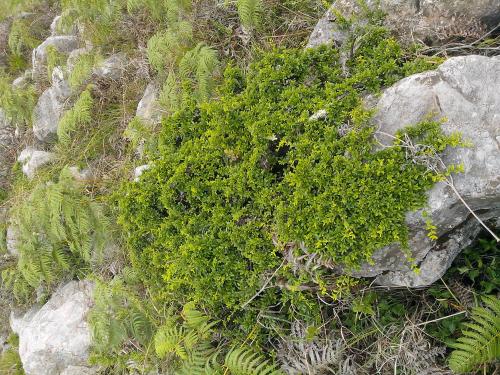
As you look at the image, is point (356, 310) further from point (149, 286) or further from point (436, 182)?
point (149, 286)

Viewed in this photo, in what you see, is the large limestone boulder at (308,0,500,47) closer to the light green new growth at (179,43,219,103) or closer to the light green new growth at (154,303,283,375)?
the light green new growth at (179,43,219,103)

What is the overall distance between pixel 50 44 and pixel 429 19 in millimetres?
6170

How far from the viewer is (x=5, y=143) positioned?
7758 millimetres

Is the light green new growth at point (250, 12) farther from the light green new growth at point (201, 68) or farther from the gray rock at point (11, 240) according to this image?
the gray rock at point (11, 240)

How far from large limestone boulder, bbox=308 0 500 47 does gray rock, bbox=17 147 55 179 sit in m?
4.62

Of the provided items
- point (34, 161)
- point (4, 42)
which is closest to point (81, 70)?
point (34, 161)

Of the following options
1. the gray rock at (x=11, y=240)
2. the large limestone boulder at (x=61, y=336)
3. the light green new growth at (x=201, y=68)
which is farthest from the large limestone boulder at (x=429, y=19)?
the gray rock at (x=11, y=240)

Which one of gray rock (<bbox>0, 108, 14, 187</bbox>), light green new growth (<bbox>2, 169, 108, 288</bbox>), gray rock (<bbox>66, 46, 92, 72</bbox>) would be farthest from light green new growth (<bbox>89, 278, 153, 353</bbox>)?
gray rock (<bbox>0, 108, 14, 187</bbox>)

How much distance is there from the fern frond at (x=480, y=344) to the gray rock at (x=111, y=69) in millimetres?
5617

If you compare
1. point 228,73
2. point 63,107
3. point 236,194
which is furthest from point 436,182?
point 63,107

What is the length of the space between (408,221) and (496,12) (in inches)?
83.2

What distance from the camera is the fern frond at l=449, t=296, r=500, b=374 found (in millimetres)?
3281

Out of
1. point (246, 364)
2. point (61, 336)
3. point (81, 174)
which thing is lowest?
point (61, 336)

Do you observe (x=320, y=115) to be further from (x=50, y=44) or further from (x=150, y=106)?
(x=50, y=44)
